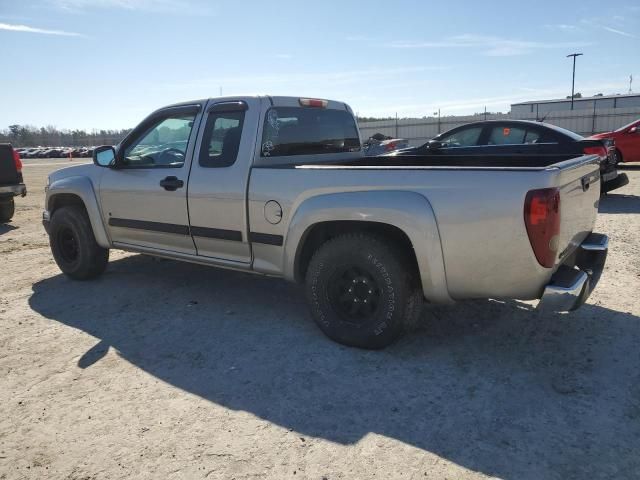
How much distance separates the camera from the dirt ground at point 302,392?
2.50 m

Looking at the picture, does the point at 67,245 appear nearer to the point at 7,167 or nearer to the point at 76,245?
the point at 76,245

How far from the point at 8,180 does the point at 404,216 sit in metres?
8.87

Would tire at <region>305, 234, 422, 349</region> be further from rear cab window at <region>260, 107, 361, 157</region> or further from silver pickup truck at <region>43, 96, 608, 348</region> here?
rear cab window at <region>260, 107, 361, 157</region>

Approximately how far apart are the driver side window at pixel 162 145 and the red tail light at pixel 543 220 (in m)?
3.01

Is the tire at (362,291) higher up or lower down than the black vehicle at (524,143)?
lower down

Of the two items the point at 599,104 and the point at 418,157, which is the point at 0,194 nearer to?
the point at 418,157

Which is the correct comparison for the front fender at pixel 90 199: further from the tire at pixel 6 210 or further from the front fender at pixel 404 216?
the tire at pixel 6 210

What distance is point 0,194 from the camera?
9.22 meters

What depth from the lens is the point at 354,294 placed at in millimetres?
3709

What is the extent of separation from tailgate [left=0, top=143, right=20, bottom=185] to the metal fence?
20.1 m

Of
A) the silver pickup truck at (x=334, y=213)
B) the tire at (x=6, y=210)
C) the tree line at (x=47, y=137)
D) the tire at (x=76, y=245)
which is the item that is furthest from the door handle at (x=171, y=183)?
the tree line at (x=47, y=137)

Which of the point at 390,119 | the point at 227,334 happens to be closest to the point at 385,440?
the point at 227,334

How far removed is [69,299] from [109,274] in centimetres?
88

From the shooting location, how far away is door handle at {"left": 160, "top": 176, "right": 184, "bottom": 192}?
450 centimetres
